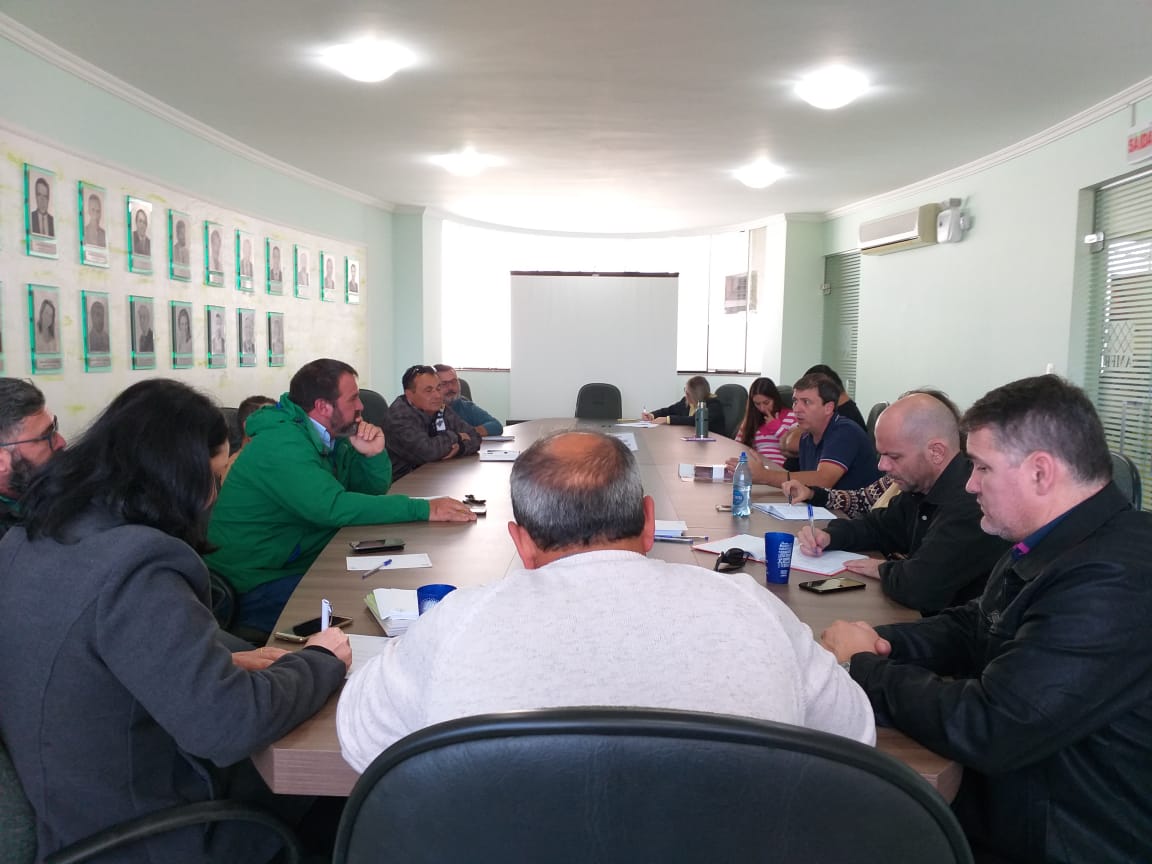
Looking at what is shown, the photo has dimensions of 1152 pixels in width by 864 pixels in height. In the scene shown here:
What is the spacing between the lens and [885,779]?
67 cm

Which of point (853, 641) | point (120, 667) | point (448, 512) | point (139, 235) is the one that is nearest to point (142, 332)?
point (139, 235)

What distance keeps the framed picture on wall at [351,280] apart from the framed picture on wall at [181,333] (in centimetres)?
258

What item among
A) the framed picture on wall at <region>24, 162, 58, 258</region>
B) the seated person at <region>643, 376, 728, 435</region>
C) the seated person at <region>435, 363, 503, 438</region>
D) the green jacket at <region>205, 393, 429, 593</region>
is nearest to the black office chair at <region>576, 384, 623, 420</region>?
the seated person at <region>643, 376, 728, 435</region>

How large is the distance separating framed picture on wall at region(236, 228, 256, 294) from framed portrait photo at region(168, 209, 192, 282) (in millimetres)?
646

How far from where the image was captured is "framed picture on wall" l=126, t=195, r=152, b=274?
4660 mm

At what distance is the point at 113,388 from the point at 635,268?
23.4 ft

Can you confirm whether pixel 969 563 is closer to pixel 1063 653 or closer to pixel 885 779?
pixel 1063 653

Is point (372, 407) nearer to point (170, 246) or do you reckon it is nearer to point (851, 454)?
point (170, 246)

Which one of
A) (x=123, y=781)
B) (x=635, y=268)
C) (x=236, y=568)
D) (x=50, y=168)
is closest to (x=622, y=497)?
(x=123, y=781)

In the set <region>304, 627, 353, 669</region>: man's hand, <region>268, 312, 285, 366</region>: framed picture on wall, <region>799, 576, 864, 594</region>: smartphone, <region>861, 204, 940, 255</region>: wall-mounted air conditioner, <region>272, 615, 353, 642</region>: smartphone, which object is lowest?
<region>272, 615, 353, 642</region>: smartphone

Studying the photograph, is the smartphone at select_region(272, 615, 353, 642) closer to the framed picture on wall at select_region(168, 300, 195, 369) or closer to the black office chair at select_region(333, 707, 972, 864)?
the black office chair at select_region(333, 707, 972, 864)

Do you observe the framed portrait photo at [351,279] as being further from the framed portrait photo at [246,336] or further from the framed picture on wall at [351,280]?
the framed portrait photo at [246,336]

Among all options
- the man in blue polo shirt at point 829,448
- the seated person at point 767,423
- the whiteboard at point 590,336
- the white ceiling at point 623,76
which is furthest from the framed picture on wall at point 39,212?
the whiteboard at point 590,336

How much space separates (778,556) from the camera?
2.08 metres
